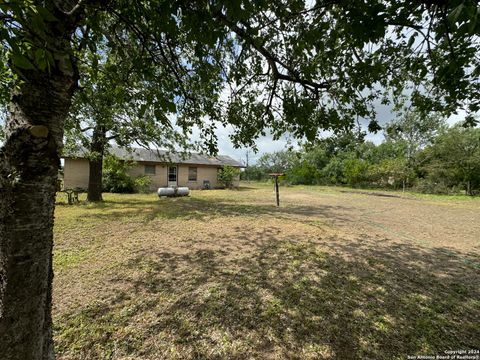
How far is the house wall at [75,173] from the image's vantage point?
14656 mm

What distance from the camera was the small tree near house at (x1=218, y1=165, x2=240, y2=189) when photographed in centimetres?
2103

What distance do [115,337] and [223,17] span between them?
362 cm

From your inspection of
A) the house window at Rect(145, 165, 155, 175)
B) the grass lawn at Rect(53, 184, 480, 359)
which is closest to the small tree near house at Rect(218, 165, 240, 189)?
the house window at Rect(145, 165, 155, 175)

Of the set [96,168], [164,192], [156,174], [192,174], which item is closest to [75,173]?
[156,174]

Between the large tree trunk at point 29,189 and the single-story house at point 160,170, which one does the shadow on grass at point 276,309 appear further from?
the single-story house at point 160,170

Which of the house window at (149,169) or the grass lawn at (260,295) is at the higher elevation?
the house window at (149,169)

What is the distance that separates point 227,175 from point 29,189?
19.7m

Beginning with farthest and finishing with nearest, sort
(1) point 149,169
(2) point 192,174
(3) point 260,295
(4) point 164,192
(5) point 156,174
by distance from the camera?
1. (2) point 192,174
2. (5) point 156,174
3. (1) point 149,169
4. (4) point 164,192
5. (3) point 260,295

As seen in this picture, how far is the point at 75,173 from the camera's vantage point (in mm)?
14883

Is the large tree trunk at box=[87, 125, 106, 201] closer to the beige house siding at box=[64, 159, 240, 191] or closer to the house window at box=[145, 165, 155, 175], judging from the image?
the beige house siding at box=[64, 159, 240, 191]

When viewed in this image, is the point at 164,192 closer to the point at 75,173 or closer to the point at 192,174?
the point at 192,174

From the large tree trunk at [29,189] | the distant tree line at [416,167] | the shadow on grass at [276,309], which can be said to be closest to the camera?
the large tree trunk at [29,189]

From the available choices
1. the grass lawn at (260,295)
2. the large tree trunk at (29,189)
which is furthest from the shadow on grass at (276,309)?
the large tree trunk at (29,189)

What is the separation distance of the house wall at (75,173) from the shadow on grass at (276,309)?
47.2ft
